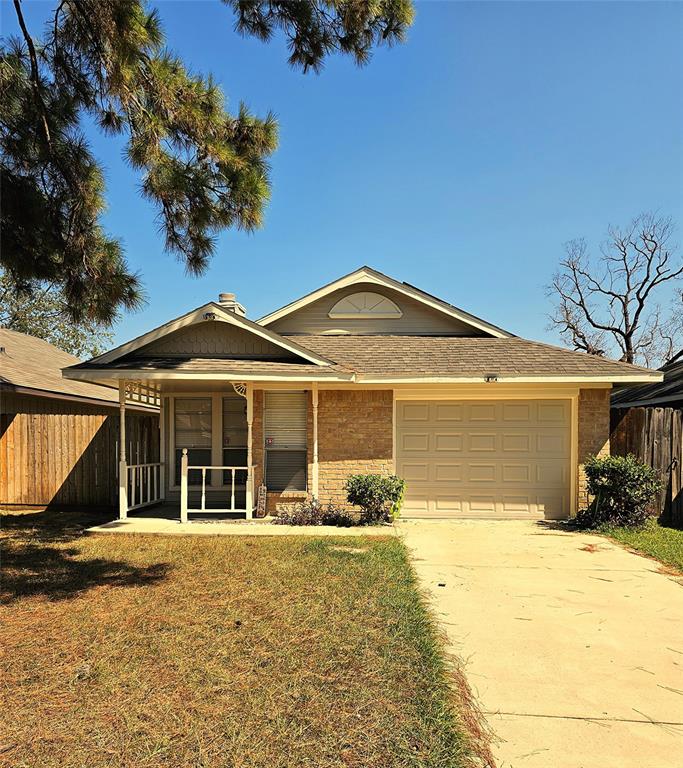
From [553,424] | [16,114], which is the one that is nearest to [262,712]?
[16,114]

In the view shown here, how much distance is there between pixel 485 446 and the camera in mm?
9906

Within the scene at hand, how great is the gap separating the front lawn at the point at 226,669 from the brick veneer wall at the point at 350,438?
10.5 ft

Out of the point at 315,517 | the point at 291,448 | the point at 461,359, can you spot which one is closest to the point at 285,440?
the point at 291,448

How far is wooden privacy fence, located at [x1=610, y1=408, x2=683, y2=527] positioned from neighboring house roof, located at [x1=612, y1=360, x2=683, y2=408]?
2.86 meters

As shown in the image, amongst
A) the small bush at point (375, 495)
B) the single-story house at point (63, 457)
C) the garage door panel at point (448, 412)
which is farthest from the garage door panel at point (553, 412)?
the single-story house at point (63, 457)

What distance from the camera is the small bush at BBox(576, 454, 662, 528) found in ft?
28.6

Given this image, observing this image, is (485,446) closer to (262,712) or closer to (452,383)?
(452,383)

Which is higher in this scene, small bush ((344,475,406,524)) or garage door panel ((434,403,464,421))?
garage door panel ((434,403,464,421))

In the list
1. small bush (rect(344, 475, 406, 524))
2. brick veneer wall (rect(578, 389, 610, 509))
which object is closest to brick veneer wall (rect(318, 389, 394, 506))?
small bush (rect(344, 475, 406, 524))

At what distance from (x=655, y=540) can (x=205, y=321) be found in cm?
835

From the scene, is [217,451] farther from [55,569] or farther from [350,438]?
[55,569]

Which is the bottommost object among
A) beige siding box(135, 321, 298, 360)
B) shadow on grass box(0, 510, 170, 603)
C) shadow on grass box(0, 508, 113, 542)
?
shadow on grass box(0, 508, 113, 542)

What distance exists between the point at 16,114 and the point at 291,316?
679 cm

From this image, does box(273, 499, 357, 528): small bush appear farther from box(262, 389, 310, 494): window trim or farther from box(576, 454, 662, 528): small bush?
box(576, 454, 662, 528): small bush
